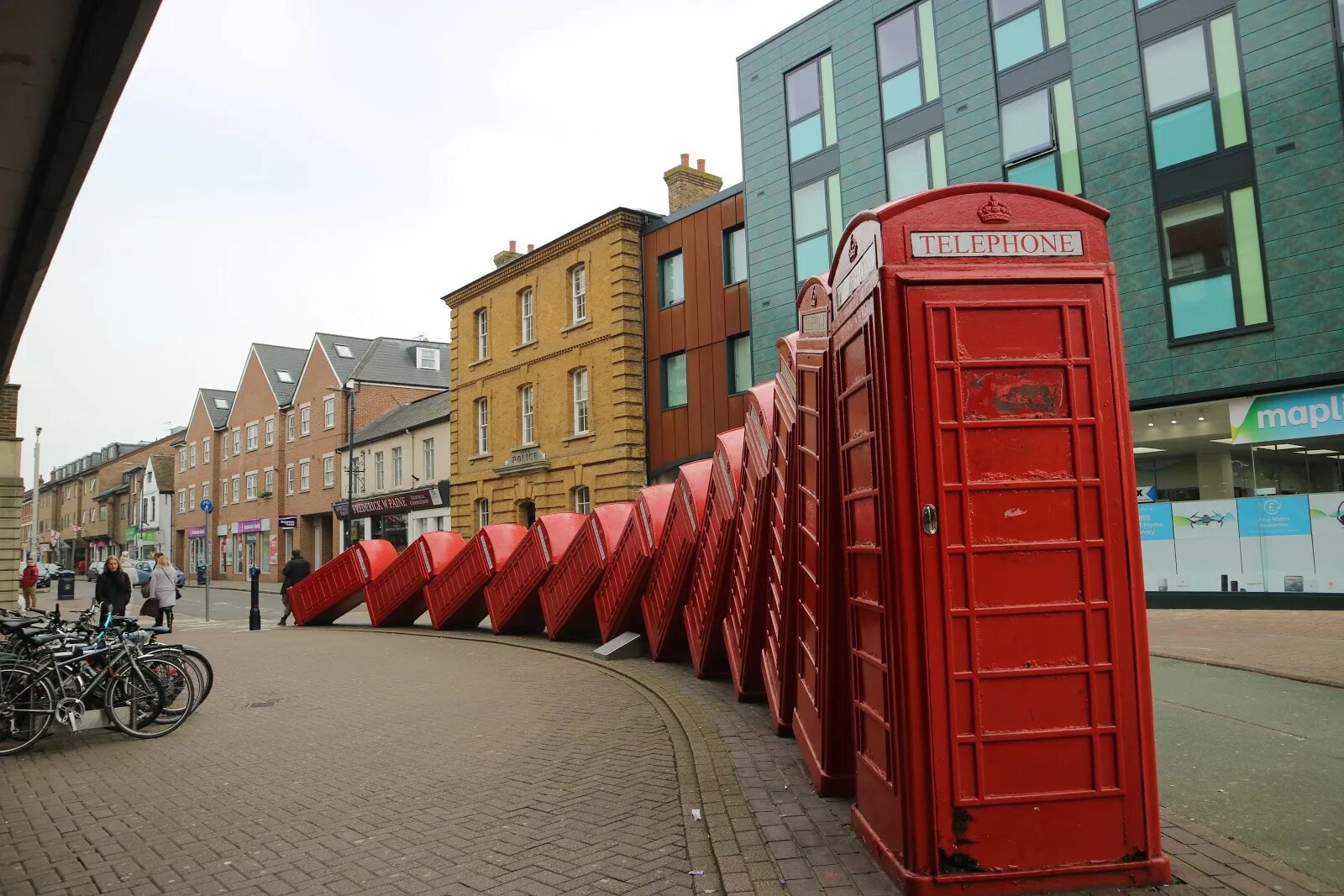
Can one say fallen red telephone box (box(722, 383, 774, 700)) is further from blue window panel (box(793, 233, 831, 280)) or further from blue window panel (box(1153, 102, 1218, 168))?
blue window panel (box(793, 233, 831, 280))

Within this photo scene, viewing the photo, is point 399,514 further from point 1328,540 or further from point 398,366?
point 1328,540

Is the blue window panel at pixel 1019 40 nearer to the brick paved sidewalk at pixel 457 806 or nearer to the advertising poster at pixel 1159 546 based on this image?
the advertising poster at pixel 1159 546

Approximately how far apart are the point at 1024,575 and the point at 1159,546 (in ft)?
45.1

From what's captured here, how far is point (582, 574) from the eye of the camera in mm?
14320

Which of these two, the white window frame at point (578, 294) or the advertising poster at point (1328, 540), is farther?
the white window frame at point (578, 294)

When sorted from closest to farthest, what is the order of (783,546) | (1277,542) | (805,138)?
(783,546)
(1277,542)
(805,138)

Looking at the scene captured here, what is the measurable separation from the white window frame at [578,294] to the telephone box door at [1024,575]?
23942 mm

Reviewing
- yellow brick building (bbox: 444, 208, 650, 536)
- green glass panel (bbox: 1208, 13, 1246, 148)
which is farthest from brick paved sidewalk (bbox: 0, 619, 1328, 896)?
yellow brick building (bbox: 444, 208, 650, 536)

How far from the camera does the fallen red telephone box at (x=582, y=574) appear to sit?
45.4 feet

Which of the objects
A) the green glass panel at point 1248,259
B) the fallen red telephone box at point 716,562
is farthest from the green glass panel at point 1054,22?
the fallen red telephone box at point 716,562

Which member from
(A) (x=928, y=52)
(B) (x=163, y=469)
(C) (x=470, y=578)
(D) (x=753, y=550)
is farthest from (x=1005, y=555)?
(B) (x=163, y=469)

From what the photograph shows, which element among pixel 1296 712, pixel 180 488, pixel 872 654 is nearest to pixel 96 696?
pixel 872 654

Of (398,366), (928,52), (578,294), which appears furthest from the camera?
(398,366)

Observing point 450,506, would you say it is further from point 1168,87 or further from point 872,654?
point 872,654
